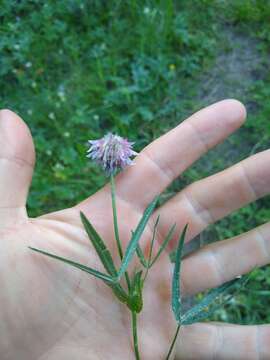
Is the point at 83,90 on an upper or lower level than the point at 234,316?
upper

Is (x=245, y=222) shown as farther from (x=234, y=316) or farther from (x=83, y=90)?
(x=83, y=90)

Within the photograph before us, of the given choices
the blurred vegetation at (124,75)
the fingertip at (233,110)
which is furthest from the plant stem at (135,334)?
the blurred vegetation at (124,75)

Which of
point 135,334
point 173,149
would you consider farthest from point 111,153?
point 135,334

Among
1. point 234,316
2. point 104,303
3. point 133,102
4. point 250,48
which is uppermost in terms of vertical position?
point 250,48

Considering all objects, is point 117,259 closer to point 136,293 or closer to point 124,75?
point 136,293

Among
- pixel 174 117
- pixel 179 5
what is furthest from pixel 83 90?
pixel 179 5

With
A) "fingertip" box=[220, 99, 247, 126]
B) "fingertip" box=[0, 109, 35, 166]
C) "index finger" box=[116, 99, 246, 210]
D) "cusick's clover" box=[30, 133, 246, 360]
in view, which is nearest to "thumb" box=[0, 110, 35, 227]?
"fingertip" box=[0, 109, 35, 166]

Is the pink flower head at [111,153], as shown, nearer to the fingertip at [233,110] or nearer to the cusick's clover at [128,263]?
the cusick's clover at [128,263]
